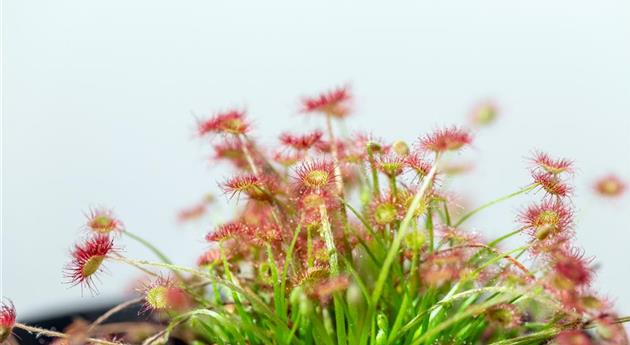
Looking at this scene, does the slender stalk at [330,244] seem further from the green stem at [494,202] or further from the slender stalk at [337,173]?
the green stem at [494,202]

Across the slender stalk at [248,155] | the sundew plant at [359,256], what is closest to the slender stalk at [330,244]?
the sundew plant at [359,256]

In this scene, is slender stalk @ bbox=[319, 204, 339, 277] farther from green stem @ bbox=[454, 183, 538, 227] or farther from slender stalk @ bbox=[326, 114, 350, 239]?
green stem @ bbox=[454, 183, 538, 227]

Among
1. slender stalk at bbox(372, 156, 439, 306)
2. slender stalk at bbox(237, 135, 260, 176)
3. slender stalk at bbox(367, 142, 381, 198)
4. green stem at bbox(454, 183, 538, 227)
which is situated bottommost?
slender stalk at bbox(372, 156, 439, 306)

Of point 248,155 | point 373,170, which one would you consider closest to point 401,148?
point 373,170

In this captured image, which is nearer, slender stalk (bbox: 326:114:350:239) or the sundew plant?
the sundew plant

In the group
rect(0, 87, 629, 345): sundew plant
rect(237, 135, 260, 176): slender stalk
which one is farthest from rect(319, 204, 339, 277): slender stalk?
rect(237, 135, 260, 176): slender stalk

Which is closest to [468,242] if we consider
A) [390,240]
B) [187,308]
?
[390,240]

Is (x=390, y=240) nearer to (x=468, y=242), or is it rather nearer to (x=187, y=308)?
(x=468, y=242)

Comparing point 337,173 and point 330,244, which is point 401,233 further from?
point 337,173

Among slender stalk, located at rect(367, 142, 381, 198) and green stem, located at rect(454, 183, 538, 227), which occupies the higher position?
slender stalk, located at rect(367, 142, 381, 198)
